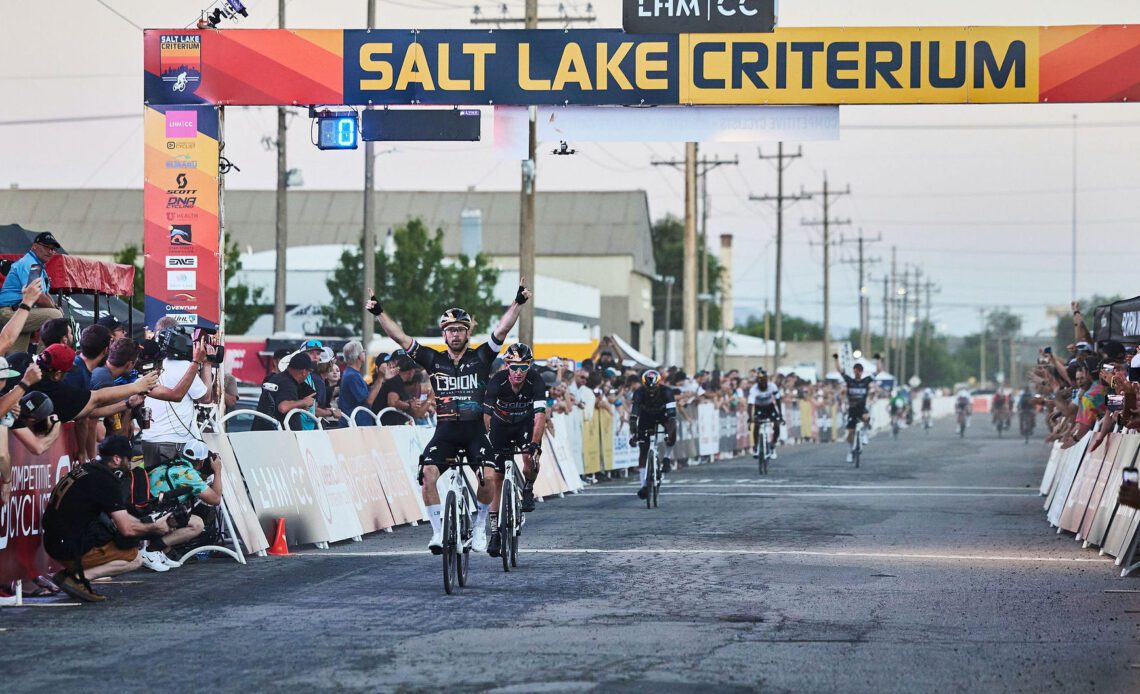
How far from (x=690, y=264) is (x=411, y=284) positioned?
64.3ft

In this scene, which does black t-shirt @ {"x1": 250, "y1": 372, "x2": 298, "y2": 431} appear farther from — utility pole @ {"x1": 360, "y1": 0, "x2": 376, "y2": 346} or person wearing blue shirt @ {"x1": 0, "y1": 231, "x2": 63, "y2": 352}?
utility pole @ {"x1": 360, "y1": 0, "x2": 376, "y2": 346}

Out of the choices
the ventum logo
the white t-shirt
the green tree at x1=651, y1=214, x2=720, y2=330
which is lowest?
the white t-shirt

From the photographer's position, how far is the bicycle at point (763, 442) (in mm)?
31395

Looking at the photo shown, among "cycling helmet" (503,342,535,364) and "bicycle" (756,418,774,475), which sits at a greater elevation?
"cycling helmet" (503,342,535,364)

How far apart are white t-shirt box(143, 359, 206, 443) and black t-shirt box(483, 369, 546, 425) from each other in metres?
2.47

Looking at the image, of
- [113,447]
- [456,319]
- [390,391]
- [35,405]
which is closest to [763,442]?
[390,391]

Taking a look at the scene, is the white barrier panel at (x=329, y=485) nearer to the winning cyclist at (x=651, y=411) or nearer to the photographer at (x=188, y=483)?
the photographer at (x=188, y=483)

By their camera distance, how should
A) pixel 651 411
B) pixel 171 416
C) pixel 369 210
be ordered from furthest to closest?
pixel 369 210 → pixel 651 411 → pixel 171 416

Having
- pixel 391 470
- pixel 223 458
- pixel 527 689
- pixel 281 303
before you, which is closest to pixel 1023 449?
pixel 281 303

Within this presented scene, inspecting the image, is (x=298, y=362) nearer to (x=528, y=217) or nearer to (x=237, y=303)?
(x=528, y=217)

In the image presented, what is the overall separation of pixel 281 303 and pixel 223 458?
86.6ft

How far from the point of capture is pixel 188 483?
41.8 ft

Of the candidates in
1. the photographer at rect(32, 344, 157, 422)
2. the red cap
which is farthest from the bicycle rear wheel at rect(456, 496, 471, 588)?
the red cap

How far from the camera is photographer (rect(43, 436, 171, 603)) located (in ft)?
37.4
